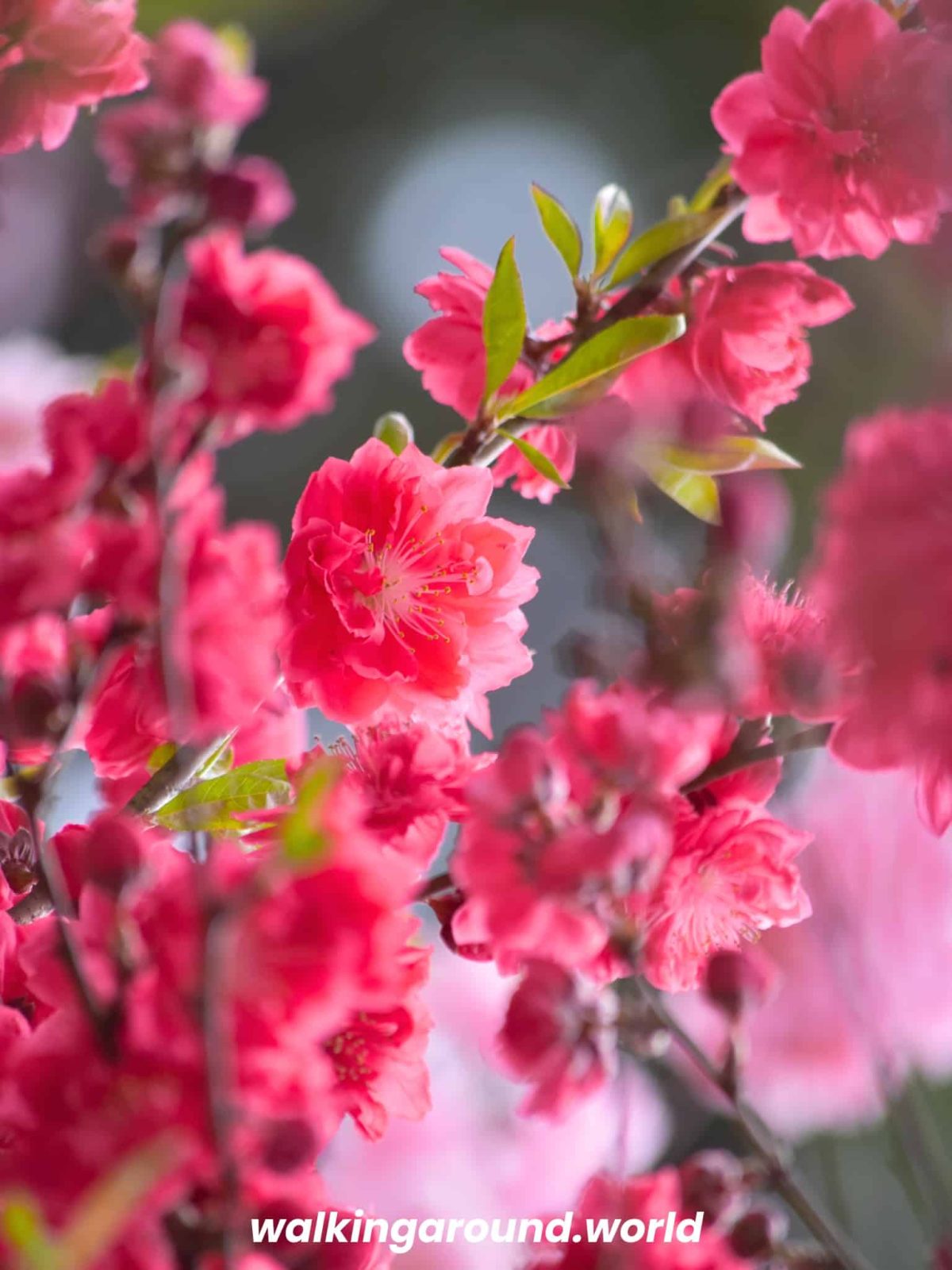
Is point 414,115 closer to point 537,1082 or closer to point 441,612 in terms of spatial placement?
point 441,612

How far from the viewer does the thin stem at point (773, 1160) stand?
29cm

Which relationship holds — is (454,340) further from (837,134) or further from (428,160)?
(428,160)

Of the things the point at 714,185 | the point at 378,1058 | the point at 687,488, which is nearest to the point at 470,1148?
the point at 378,1058

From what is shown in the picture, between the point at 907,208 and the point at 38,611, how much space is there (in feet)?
1.14

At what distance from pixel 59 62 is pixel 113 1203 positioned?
0.39m

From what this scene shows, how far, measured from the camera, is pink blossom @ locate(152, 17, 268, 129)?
1.01 ft

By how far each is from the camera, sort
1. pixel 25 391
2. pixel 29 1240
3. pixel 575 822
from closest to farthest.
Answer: pixel 29 1240 < pixel 575 822 < pixel 25 391

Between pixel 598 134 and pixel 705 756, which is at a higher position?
pixel 705 756

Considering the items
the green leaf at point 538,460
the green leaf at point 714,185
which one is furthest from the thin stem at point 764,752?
the green leaf at point 714,185

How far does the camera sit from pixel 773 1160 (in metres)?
0.31

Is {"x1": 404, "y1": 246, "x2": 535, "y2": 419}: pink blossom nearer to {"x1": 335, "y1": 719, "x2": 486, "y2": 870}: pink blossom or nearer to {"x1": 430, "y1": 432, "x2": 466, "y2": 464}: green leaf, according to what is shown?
{"x1": 430, "y1": 432, "x2": 466, "y2": 464}: green leaf

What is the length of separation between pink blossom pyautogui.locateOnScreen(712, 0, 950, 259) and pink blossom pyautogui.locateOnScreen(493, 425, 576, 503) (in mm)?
107

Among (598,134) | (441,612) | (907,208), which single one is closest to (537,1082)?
(441,612)

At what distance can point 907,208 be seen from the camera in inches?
18.5
